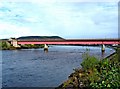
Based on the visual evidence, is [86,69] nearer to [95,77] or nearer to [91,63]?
[91,63]

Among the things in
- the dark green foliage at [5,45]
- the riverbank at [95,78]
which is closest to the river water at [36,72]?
the riverbank at [95,78]

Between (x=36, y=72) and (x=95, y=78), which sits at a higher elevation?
(x=95, y=78)

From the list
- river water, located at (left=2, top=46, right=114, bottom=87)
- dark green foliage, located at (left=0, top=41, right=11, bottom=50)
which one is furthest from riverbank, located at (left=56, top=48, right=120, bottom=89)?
dark green foliage, located at (left=0, top=41, right=11, bottom=50)

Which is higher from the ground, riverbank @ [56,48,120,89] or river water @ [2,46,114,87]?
riverbank @ [56,48,120,89]

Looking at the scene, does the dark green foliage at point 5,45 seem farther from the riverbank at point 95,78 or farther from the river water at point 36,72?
the riverbank at point 95,78

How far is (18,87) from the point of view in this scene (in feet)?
64.3

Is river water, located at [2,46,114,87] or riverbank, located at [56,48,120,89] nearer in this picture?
riverbank, located at [56,48,120,89]

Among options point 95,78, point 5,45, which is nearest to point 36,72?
point 95,78

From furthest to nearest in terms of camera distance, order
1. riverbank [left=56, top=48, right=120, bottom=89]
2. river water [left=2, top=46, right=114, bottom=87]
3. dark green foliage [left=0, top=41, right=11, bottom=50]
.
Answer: dark green foliage [left=0, top=41, right=11, bottom=50] → river water [left=2, top=46, right=114, bottom=87] → riverbank [left=56, top=48, right=120, bottom=89]

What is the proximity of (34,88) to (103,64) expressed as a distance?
A: 5.05 metres

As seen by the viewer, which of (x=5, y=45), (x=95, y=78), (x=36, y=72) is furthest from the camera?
(x=5, y=45)

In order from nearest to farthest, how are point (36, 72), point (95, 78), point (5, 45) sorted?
point (95, 78)
point (36, 72)
point (5, 45)

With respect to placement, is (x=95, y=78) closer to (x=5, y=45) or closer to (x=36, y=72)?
(x=36, y=72)

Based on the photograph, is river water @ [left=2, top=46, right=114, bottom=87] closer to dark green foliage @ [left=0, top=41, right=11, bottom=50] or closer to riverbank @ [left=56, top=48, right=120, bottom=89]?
riverbank @ [left=56, top=48, right=120, bottom=89]
